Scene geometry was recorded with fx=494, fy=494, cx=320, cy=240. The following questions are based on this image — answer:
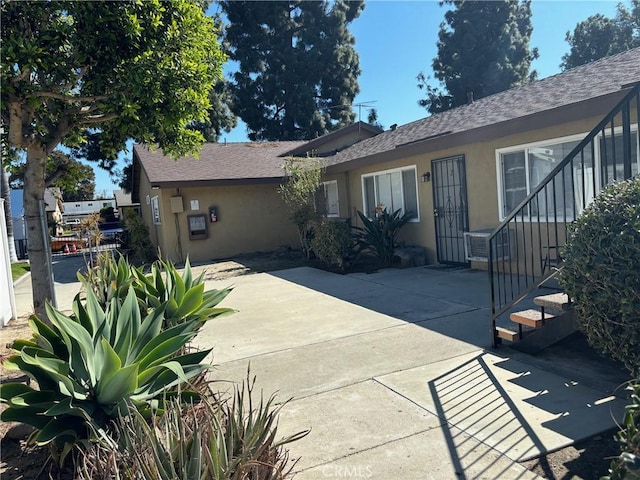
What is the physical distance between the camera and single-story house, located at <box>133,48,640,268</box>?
7.88 metres

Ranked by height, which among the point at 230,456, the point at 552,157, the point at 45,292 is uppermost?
the point at 552,157

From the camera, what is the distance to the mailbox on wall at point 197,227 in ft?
52.1

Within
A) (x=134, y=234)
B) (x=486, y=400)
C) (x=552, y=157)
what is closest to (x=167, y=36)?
(x=486, y=400)

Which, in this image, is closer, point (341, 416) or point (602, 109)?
point (341, 416)

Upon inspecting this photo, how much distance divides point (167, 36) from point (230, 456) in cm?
418

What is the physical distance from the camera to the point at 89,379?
2.96m

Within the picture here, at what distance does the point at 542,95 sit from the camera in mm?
8812

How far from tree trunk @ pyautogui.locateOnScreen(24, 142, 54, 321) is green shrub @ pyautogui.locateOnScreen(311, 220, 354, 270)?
7287mm

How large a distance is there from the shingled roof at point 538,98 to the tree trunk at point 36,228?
675cm

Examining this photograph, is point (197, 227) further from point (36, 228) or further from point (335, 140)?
point (36, 228)

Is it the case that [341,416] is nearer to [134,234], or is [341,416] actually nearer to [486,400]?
[486,400]

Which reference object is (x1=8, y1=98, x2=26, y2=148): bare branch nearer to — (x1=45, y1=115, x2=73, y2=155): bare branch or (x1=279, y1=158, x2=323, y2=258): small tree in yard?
(x1=45, y1=115, x2=73, y2=155): bare branch

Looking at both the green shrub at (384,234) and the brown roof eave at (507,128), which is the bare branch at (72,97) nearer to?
the brown roof eave at (507,128)

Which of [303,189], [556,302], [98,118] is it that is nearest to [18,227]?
[303,189]
